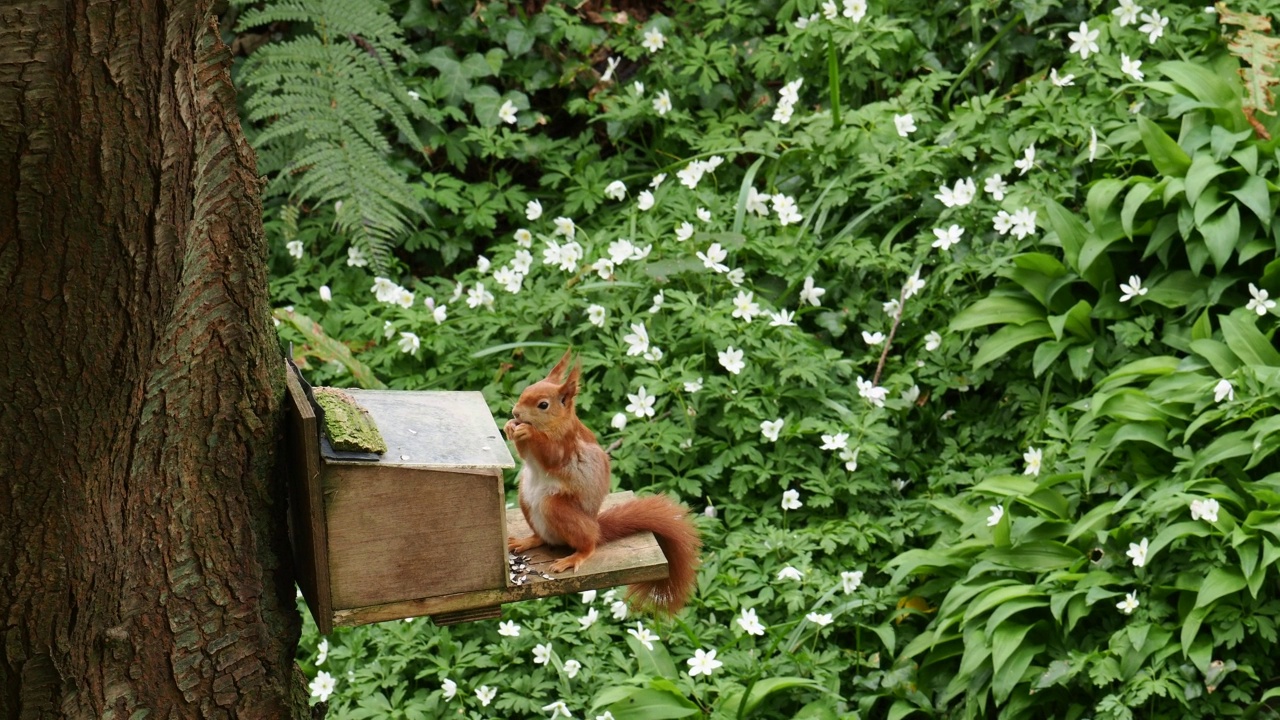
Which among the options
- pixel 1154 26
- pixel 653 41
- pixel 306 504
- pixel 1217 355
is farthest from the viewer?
pixel 653 41

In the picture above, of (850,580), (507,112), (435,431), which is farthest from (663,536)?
(507,112)

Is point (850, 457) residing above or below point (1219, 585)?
above

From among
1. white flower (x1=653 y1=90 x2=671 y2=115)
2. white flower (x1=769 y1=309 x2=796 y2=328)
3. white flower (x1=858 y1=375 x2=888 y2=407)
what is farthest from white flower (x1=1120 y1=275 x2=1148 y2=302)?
white flower (x1=653 y1=90 x2=671 y2=115)

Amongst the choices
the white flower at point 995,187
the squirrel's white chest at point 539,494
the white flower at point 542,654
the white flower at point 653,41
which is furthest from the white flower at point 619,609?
the white flower at point 653,41

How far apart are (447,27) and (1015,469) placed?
3143 millimetres

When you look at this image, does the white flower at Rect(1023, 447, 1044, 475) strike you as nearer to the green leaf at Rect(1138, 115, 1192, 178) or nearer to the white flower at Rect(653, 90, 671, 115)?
the green leaf at Rect(1138, 115, 1192, 178)

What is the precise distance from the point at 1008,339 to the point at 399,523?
2.65 m

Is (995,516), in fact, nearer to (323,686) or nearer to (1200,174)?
(1200,174)

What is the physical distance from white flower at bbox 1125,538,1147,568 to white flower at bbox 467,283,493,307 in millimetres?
2218

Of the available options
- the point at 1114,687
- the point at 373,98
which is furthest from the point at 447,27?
the point at 1114,687

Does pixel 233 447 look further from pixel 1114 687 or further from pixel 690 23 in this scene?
pixel 690 23

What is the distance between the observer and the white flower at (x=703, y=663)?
11.0 ft

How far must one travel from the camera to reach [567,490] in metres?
2.31

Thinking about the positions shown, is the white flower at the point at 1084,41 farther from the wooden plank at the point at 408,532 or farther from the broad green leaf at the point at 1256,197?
the wooden plank at the point at 408,532
